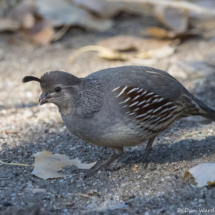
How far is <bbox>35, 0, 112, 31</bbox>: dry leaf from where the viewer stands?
7719 mm

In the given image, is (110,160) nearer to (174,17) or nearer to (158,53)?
(158,53)

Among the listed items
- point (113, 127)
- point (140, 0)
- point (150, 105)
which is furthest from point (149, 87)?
point (140, 0)

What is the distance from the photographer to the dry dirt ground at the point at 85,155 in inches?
127

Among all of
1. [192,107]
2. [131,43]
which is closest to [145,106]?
[192,107]

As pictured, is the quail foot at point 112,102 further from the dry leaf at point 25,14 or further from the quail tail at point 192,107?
the dry leaf at point 25,14

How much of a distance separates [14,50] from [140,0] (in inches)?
115

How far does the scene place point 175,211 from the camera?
3039 millimetres

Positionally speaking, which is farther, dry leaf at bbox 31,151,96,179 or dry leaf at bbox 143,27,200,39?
dry leaf at bbox 143,27,200,39

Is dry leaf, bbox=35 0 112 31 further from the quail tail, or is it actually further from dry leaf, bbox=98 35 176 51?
the quail tail

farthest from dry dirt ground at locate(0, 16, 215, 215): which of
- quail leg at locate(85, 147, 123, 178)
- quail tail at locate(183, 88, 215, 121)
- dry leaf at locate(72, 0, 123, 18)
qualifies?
dry leaf at locate(72, 0, 123, 18)

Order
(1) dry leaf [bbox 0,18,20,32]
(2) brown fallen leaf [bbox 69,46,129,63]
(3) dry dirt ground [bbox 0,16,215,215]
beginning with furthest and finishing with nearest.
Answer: (1) dry leaf [bbox 0,18,20,32] < (2) brown fallen leaf [bbox 69,46,129,63] < (3) dry dirt ground [bbox 0,16,215,215]

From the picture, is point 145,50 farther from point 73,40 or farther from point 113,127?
point 113,127

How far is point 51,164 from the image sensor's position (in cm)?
392

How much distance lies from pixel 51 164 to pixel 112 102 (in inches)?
41.7
